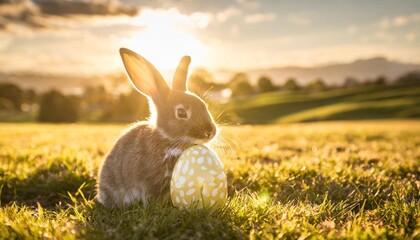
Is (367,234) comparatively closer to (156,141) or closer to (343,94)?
(156,141)

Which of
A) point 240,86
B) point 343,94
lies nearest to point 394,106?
point 343,94

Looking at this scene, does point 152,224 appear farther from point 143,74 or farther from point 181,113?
point 143,74

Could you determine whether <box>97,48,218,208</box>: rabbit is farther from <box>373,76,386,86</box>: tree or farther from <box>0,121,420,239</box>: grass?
<box>373,76,386,86</box>: tree

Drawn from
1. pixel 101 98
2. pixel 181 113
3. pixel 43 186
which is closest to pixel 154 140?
pixel 181 113

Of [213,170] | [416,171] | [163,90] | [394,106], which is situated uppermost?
[163,90]

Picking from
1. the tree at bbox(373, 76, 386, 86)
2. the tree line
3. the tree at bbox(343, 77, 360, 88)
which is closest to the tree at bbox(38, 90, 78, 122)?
the tree line
